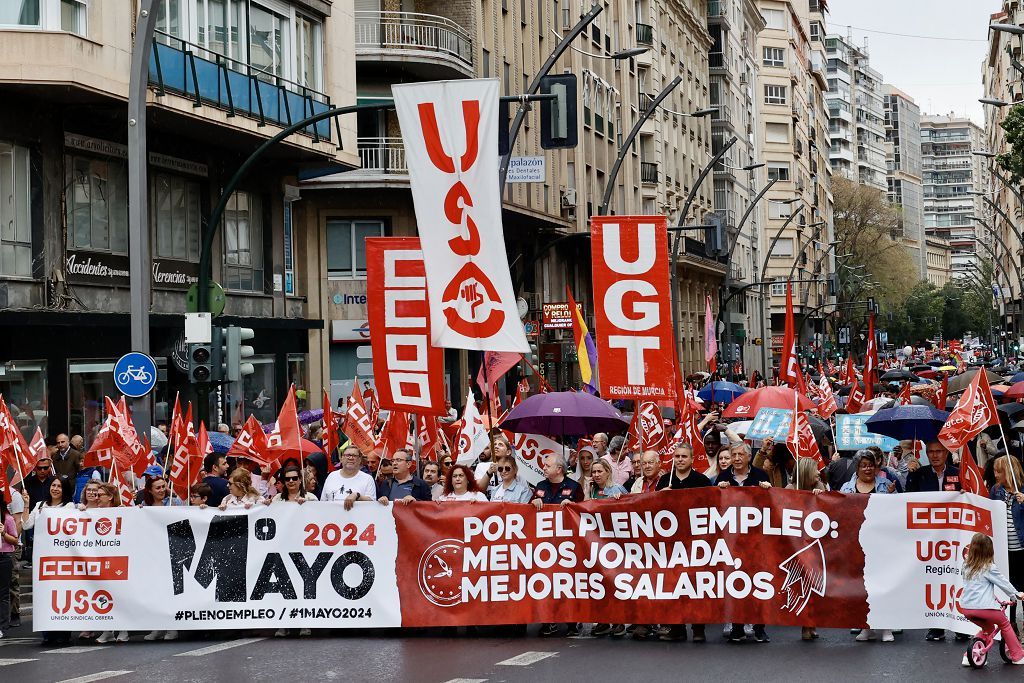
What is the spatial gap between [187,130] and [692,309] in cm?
4412

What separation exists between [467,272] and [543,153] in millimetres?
34292

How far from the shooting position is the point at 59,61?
875 inches

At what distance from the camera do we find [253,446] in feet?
54.2

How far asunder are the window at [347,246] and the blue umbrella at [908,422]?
20.5 metres

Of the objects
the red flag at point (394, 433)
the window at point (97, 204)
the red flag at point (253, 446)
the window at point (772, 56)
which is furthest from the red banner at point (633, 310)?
the window at point (772, 56)

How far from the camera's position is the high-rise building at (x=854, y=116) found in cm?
14838

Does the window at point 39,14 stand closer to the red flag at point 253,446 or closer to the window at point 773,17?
the red flag at point 253,446

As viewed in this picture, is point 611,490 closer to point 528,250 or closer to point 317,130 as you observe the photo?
point 317,130

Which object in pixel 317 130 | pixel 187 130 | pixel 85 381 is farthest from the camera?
pixel 317 130

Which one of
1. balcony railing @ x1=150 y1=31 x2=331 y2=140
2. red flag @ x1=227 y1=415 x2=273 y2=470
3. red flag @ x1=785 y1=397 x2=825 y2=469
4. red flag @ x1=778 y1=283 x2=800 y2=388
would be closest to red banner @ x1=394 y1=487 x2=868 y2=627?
red flag @ x1=785 y1=397 x2=825 y2=469

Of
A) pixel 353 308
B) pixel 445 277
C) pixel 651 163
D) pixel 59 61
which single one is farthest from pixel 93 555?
pixel 651 163

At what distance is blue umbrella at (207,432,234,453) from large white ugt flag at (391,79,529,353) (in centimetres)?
620

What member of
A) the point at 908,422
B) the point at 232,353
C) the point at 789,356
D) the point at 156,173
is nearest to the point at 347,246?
the point at 156,173

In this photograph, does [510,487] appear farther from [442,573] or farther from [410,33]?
[410,33]
